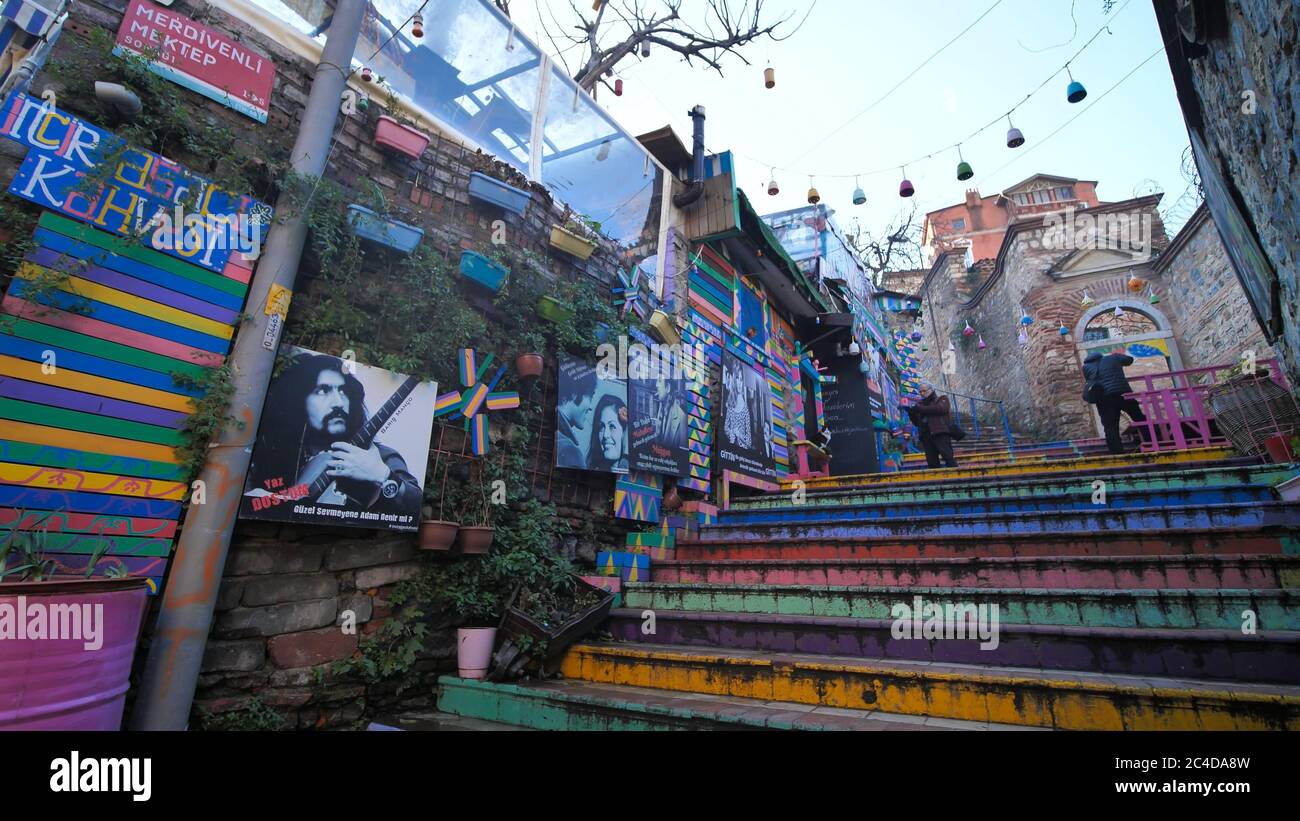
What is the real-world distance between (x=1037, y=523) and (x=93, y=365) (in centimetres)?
615

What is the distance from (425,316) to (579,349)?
1.60 meters

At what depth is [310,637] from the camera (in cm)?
327

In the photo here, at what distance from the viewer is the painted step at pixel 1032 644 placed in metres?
2.28

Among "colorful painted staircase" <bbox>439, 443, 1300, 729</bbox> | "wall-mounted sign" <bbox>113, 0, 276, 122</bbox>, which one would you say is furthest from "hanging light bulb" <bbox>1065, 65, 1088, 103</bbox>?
"wall-mounted sign" <bbox>113, 0, 276, 122</bbox>

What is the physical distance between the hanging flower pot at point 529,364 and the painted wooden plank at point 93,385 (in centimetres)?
222

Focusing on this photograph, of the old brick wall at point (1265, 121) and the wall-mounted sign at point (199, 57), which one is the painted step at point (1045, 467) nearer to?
the old brick wall at point (1265, 121)

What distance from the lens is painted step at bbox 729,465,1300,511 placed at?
4.12 m

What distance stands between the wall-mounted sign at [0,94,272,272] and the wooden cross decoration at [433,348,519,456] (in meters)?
1.53

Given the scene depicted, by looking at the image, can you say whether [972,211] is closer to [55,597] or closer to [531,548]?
[531,548]

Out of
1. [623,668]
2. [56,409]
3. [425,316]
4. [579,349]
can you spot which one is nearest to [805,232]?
[579,349]

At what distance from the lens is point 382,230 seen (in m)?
3.89

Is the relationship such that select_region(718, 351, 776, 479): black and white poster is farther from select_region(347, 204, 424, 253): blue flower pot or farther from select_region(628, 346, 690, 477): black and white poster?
select_region(347, 204, 424, 253): blue flower pot

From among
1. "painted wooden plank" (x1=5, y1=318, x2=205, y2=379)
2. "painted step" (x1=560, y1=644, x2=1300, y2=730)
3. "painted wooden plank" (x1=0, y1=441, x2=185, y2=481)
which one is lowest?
"painted step" (x1=560, y1=644, x2=1300, y2=730)

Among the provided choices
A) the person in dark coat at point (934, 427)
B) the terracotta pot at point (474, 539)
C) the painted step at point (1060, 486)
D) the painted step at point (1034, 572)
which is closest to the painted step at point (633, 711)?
the terracotta pot at point (474, 539)
